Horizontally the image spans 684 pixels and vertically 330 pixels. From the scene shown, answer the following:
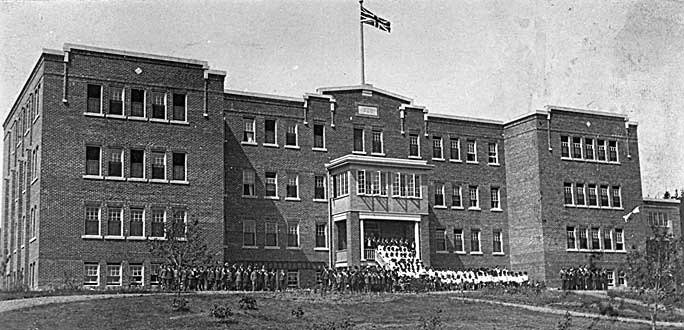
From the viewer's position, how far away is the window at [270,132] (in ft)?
159

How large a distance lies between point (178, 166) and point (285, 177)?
7457 mm

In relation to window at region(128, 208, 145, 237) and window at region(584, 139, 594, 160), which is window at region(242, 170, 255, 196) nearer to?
window at region(128, 208, 145, 237)

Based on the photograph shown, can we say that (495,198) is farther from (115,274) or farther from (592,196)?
(115,274)

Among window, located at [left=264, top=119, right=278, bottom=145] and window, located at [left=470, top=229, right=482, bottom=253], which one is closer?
window, located at [left=264, top=119, right=278, bottom=145]

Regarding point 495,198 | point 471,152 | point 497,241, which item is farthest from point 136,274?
point 495,198

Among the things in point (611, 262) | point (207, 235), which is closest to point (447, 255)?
point (611, 262)

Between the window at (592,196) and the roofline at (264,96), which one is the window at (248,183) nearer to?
→ the roofline at (264,96)

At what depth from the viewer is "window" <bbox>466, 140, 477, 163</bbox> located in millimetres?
55000

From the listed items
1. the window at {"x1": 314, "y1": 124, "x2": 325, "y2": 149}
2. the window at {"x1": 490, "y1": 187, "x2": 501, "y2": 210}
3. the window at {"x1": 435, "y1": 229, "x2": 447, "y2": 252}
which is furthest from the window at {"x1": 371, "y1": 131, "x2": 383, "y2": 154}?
the window at {"x1": 490, "y1": 187, "x2": 501, "y2": 210}

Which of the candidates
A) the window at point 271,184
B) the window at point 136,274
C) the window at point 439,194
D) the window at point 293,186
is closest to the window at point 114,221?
the window at point 136,274

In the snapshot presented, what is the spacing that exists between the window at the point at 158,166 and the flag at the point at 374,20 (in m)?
14.7

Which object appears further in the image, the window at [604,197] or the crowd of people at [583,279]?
the window at [604,197]

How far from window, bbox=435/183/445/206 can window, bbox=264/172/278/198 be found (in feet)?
35.2

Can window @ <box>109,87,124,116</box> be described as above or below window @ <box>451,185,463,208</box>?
above
